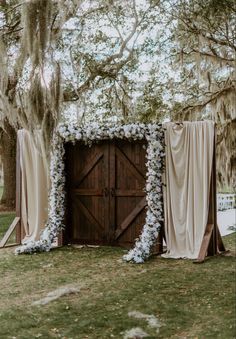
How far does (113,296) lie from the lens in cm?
567

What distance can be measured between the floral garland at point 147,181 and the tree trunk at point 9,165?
601cm

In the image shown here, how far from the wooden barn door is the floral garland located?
248 millimetres

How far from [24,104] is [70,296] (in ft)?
13.1

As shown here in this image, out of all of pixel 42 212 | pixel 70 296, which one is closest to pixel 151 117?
pixel 42 212

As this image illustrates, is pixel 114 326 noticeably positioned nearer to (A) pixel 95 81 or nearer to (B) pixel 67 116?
(A) pixel 95 81

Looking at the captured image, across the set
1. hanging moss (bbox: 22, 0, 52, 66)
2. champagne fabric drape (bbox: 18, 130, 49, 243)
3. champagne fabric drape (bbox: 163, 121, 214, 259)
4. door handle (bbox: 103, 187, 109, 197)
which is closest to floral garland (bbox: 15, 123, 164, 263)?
champagne fabric drape (bbox: 163, 121, 214, 259)

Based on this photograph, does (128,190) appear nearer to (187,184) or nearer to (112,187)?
(112,187)

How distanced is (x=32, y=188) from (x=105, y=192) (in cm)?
167

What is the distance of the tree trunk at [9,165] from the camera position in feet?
49.9

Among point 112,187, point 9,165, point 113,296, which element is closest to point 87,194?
point 112,187

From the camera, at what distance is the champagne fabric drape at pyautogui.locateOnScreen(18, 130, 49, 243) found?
9.92m

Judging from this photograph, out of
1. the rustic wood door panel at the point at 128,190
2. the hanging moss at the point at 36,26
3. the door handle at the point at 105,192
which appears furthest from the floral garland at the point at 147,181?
the hanging moss at the point at 36,26

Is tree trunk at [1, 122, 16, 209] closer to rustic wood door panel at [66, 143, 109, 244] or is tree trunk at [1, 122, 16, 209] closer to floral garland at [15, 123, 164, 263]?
rustic wood door panel at [66, 143, 109, 244]

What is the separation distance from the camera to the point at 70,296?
571 cm
